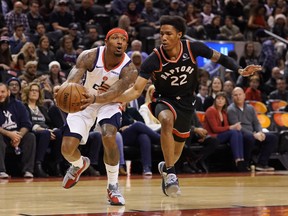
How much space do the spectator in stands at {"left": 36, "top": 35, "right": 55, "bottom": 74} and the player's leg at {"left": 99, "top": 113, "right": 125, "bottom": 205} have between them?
6.96m

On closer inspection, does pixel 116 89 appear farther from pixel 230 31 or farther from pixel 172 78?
pixel 230 31

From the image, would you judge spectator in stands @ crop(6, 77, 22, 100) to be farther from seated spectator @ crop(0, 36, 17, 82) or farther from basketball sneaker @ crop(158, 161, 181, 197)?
basketball sneaker @ crop(158, 161, 181, 197)

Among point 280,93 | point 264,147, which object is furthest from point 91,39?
point 264,147

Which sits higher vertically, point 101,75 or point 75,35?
point 101,75

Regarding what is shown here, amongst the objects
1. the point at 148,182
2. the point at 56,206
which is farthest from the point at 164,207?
the point at 148,182

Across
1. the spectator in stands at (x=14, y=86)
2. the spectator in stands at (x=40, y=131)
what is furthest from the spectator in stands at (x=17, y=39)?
the spectator in stands at (x=40, y=131)

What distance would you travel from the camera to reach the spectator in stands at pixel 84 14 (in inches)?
702

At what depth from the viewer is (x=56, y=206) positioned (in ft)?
23.2

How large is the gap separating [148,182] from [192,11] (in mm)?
9797

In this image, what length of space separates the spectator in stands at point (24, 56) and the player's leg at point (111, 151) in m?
6.68

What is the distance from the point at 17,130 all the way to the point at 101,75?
4.34 m

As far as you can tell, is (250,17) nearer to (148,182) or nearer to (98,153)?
(98,153)

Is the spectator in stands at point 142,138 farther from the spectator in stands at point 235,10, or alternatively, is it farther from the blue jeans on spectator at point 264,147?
the spectator in stands at point 235,10

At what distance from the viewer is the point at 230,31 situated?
63.5 feet
